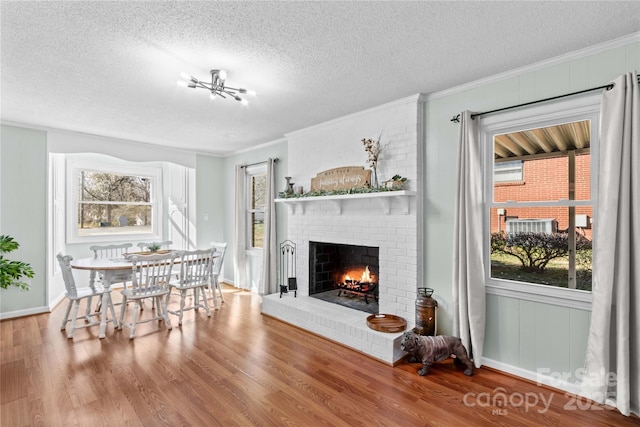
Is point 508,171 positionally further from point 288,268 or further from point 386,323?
point 288,268

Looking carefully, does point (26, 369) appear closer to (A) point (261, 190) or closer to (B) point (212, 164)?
(A) point (261, 190)

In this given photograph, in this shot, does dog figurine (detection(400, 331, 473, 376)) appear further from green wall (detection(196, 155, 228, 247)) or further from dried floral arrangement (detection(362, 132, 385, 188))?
green wall (detection(196, 155, 228, 247))

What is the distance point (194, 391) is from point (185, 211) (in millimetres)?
4114

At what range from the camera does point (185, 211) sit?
603 centimetres

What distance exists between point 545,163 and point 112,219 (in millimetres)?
6162

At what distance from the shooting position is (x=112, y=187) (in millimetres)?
5559

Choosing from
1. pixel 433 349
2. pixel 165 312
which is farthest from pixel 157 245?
pixel 433 349

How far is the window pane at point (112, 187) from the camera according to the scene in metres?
5.32

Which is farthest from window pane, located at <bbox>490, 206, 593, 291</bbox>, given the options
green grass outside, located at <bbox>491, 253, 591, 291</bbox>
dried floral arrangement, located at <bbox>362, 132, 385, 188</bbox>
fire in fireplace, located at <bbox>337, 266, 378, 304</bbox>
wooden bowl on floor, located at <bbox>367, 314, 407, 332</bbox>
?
fire in fireplace, located at <bbox>337, 266, 378, 304</bbox>

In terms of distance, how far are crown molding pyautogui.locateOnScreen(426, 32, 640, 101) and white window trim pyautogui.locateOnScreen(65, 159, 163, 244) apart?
16.2 ft

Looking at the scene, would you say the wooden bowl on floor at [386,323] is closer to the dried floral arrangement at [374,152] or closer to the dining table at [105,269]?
the dried floral arrangement at [374,152]

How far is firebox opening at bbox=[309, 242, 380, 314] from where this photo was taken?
399 centimetres

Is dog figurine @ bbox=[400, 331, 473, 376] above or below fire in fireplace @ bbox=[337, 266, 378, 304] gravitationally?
below

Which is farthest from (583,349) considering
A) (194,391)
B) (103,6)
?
(103,6)
